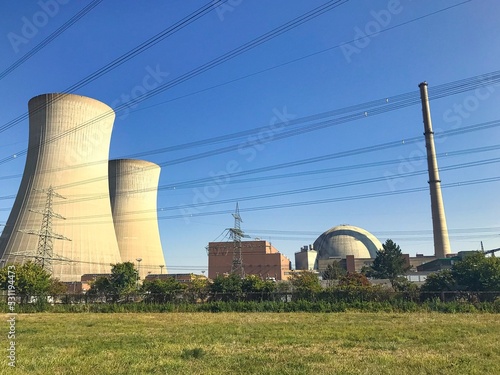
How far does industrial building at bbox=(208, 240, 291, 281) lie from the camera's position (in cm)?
7856

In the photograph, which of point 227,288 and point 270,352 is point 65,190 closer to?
point 227,288

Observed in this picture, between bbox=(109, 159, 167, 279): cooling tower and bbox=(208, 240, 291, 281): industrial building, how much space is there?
3218 centimetres

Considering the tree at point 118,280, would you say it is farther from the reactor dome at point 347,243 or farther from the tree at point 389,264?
the reactor dome at point 347,243

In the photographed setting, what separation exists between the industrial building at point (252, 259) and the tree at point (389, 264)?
19.0 metres

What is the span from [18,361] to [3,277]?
2752cm

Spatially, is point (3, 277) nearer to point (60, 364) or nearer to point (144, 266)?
point (144, 266)

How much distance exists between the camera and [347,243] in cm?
9675

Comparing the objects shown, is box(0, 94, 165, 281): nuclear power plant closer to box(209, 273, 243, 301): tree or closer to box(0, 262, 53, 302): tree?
box(0, 262, 53, 302): tree

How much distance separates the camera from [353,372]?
634 cm

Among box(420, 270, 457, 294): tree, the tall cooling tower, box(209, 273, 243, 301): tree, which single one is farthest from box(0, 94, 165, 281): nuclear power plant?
box(420, 270, 457, 294): tree

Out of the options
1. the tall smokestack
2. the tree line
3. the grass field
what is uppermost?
the tall smokestack

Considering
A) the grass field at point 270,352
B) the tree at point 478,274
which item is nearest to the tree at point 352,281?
the tree at point 478,274

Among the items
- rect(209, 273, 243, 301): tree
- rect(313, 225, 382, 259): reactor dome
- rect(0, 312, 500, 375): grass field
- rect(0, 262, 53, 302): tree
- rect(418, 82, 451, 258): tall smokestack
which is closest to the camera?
rect(0, 312, 500, 375): grass field

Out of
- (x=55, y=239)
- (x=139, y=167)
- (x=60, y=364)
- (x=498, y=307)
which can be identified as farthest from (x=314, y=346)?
(x=139, y=167)
